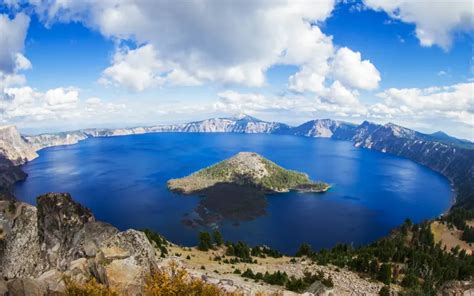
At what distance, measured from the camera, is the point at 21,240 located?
132 feet

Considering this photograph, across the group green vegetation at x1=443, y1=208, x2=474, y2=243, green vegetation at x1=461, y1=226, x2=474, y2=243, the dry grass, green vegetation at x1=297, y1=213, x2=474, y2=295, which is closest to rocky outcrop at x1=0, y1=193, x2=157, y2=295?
the dry grass

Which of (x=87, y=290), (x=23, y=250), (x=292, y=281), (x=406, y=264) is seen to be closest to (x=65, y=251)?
(x=23, y=250)

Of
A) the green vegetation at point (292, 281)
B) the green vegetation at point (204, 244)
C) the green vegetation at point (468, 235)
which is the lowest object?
the green vegetation at point (468, 235)

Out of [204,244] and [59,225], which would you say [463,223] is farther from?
[59,225]

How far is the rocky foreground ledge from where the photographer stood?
978 inches

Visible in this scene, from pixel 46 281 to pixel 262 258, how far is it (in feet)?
247

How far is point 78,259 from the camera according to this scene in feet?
105

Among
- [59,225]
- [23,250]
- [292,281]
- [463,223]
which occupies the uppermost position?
[59,225]

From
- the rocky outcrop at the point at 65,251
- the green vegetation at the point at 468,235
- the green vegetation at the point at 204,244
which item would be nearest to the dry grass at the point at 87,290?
the rocky outcrop at the point at 65,251

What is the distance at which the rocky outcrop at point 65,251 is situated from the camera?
24922 millimetres

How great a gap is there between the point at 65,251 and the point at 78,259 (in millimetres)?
10900

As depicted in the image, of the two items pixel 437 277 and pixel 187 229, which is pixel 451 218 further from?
pixel 187 229

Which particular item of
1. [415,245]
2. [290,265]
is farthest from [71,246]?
[415,245]

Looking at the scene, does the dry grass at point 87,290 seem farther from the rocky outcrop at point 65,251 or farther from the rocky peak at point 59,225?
the rocky peak at point 59,225
